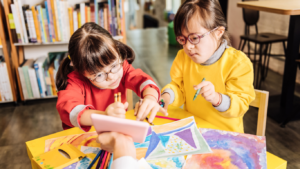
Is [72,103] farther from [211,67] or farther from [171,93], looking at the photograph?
[211,67]

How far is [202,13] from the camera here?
3.20ft

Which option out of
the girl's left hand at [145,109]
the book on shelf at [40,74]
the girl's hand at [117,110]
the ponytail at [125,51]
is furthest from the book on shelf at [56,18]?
the girl's hand at [117,110]

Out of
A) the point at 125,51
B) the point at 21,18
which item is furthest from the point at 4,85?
the point at 125,51

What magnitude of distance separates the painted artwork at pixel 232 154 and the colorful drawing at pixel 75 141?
35 cm

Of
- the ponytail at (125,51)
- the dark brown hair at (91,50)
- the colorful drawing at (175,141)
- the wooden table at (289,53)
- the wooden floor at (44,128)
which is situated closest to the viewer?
the colorful drawing at (175,141)

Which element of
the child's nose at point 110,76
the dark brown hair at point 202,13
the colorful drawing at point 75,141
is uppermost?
the dark brown hair at point 202,13

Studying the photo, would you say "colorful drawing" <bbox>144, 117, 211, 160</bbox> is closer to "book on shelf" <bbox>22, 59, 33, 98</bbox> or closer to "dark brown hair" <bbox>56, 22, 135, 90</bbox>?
"dark brown hair" <bbox>56, 22, 135, 90</bbox>

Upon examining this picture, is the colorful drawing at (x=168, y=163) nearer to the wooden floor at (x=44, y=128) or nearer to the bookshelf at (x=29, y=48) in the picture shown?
the wooden floor at (x=44, y=128)

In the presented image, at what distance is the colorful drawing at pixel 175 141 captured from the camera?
812 mm

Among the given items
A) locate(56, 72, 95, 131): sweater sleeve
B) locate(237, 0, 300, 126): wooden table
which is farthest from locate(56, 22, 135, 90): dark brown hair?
locate(237, 0, 300, 126): wooden table

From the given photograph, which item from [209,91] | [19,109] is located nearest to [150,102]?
[209,91]

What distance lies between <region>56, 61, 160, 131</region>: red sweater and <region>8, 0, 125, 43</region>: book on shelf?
1.49 m

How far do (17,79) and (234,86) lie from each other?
7.86ft

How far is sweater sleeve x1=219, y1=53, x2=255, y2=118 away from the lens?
979 mm
